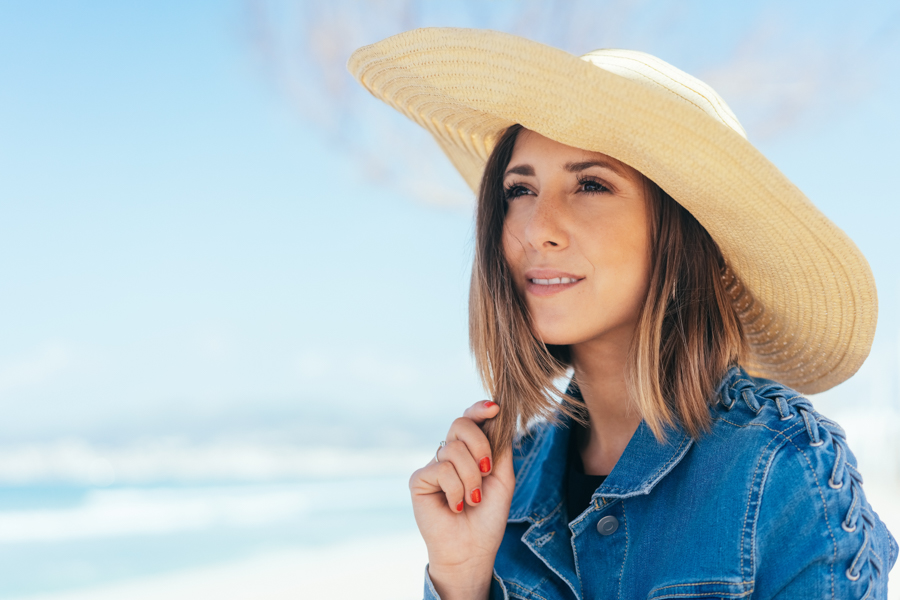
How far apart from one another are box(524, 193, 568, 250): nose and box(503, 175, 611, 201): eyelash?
6cm

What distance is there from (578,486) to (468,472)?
0.34 m

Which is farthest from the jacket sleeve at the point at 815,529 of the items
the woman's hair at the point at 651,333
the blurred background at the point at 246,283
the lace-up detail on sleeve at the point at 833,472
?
the blurred background at the point at 246,283

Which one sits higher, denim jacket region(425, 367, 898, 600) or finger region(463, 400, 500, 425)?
finger region(463, 400, 500, 425)

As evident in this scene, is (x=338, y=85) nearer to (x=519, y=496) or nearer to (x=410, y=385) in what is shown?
(x=519, y=496)

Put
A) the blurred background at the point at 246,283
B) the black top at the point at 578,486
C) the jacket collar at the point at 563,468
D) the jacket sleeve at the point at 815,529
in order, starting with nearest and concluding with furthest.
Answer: the jacket sleeve at the point at 815,529 < the jacket collar at the point at 563,468 < the black top at the point at 578,486 < the blurred background at the point at 246,283

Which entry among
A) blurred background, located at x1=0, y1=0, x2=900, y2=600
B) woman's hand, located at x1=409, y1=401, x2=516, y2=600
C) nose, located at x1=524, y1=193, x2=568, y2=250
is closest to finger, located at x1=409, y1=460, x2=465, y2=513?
woman's hand, located at x1=409, y1=401, x2=516, y2=600

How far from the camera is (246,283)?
17312 mm

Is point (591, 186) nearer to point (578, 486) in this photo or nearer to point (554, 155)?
point (554, 155)

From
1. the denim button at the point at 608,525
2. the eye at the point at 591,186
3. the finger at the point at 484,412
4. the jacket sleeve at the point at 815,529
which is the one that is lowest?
the jacket sleeve at the point at 815,529

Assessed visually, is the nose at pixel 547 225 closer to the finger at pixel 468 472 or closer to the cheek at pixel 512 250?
the cheek at pixel 512 250

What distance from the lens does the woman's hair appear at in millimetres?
1381

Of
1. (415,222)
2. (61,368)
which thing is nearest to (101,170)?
(61,368)

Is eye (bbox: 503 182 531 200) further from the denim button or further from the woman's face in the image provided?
the denim button

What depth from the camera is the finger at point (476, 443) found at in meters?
1.44
